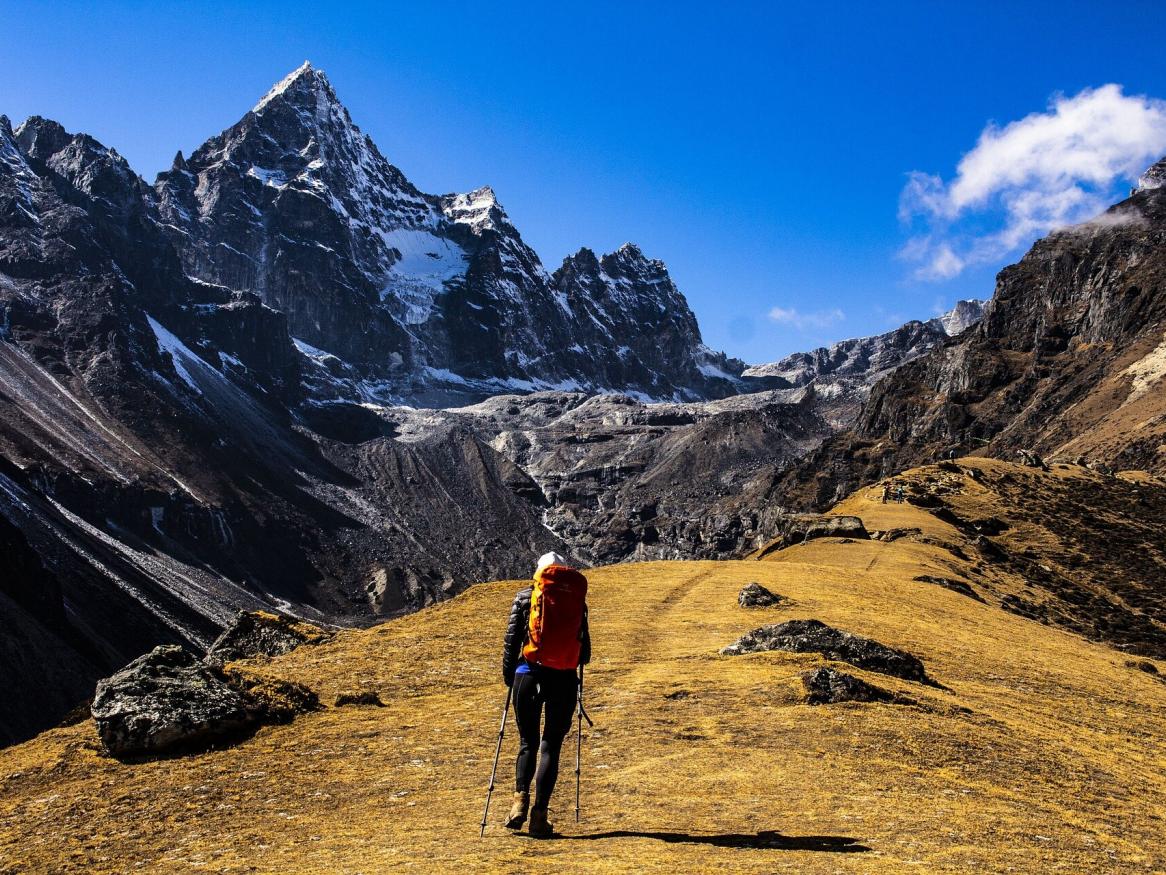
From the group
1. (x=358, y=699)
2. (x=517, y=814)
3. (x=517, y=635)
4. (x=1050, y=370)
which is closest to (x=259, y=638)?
(x=358, y=699)

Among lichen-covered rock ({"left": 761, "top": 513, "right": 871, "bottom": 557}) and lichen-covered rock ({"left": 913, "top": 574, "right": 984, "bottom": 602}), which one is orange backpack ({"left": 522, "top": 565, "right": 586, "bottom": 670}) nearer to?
lichen-covered rock ({"left": 913, "top": 574, "right": 984, "bottom": 602})

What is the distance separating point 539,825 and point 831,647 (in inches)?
425

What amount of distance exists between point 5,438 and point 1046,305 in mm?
200503

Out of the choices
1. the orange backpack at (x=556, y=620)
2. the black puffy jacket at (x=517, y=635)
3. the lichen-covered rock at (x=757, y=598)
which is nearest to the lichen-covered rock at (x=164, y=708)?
the black puffy jacket at (x=517, y=635)

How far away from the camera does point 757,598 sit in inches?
1109

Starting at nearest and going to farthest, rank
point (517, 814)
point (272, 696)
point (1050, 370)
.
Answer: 1. point (517, 814)
2. point (272, 696)
3. point (1050, 370)

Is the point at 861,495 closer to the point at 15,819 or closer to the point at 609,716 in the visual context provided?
the point at 609,716

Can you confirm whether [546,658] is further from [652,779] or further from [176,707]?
[176,707]

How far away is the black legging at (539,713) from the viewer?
39.0 ft

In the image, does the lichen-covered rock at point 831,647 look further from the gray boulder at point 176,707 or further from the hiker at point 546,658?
the gray boulder at point 176,707

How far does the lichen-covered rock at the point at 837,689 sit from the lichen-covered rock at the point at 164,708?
949cm

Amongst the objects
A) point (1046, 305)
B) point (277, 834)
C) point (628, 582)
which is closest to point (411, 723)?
point (277, 834)

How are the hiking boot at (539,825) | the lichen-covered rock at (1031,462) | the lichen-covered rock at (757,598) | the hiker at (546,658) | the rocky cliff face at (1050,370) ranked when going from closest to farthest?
the hiking boot at (539,825), the hiker at (546,658), the lichen-covered rock at (757,598), the lichen-covered rock at (1031,462), the rocky cliff face at (1050,370)

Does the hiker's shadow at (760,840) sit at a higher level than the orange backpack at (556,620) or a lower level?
lower
